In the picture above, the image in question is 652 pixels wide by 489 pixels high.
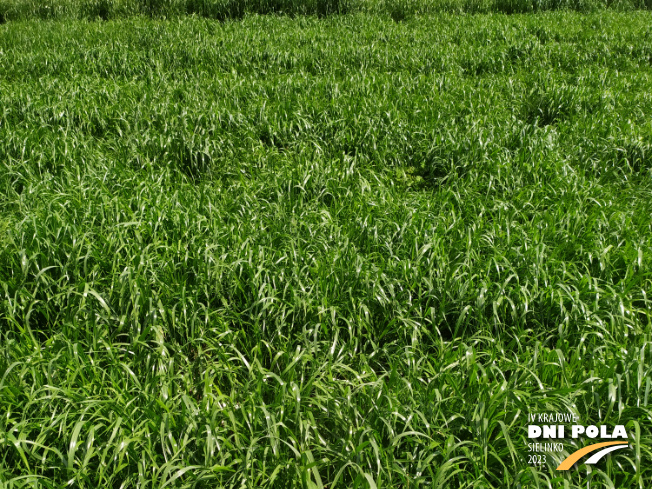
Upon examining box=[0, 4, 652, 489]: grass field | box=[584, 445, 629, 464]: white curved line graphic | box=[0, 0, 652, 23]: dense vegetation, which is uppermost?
box=[0, 0, 652, 23]: dense vegetation

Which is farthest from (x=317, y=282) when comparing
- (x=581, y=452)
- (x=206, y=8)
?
(x=206, y=8)

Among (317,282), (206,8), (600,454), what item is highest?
(206,8)

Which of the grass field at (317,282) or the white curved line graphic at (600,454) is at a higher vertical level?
the grass field at (317,282)

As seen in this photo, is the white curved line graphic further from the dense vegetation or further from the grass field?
the dense vegetation

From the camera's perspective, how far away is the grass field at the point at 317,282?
90.1 inches

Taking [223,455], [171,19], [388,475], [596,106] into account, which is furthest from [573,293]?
[171,19]

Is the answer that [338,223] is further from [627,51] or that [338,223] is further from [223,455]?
[627,51]

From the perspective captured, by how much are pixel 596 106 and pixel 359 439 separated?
5.82 metres

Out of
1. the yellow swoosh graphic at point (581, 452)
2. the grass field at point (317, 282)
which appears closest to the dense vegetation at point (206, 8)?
the grass field at point (317, 282)

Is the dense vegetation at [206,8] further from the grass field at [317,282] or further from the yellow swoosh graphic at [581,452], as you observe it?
the yellow swoosh graphic at [581,452]

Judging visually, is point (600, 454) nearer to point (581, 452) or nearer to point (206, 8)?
point (581, 452)

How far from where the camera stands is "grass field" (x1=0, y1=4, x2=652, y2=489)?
2.29 meters

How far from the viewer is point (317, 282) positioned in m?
3.20

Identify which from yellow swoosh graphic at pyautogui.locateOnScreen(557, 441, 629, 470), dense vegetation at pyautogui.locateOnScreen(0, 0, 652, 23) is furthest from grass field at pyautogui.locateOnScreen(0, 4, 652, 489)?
dense vegetation at pyautogui.locateOnScreen(0, 0, 652, 23)
